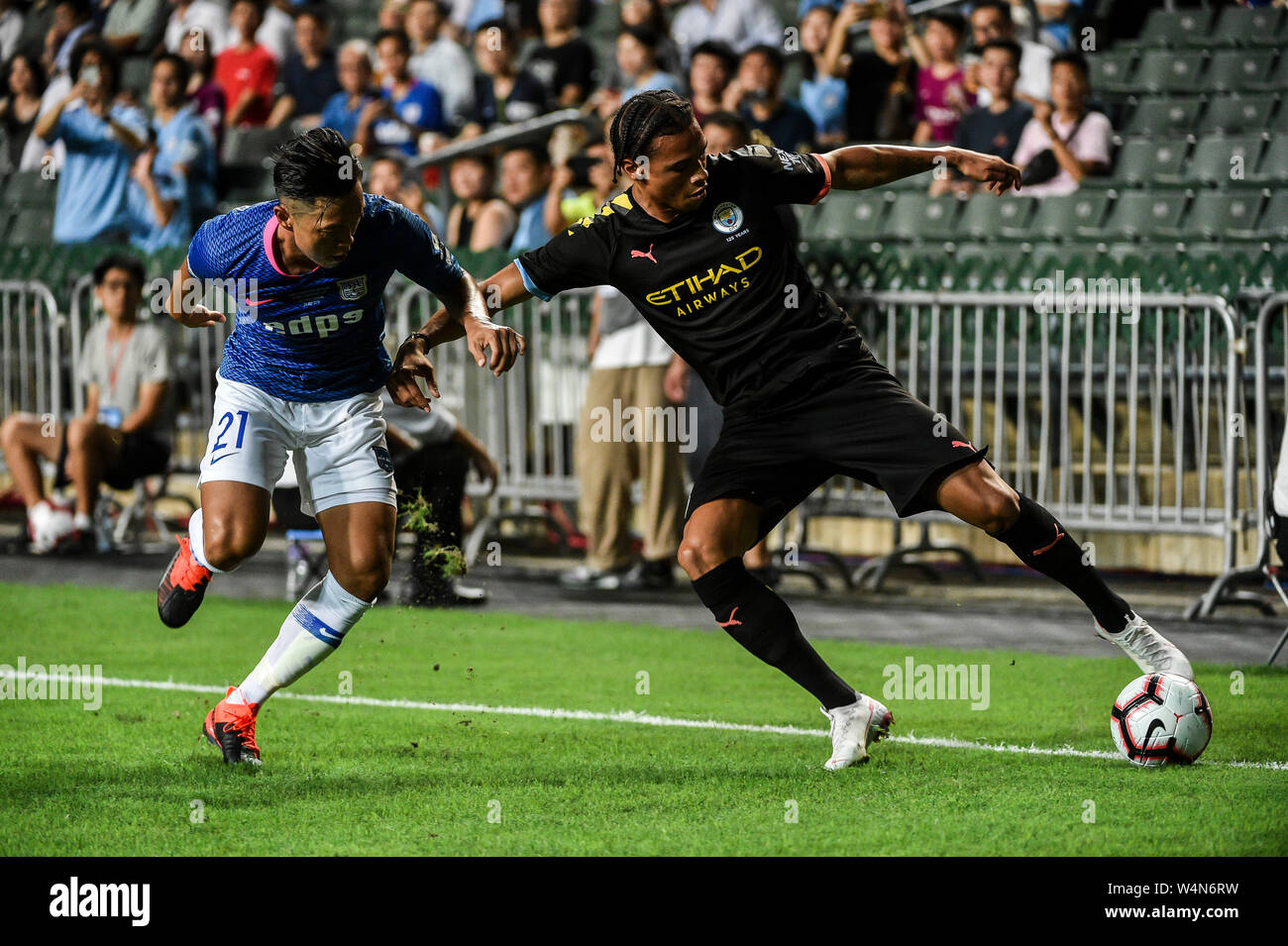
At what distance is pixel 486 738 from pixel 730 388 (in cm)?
177

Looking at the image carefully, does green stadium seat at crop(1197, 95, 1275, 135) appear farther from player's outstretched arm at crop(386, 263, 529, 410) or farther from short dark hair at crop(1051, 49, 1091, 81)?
player's outstretched arm at crop(386, 263, 529, 410)

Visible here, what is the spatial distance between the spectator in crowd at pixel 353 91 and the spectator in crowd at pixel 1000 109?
19.2ft

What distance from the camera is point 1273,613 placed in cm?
990

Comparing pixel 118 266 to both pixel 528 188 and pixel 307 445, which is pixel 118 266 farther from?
pixel 307 445

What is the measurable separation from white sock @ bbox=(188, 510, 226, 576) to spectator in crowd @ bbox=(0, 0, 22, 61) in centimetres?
1571

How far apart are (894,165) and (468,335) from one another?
1689 mm

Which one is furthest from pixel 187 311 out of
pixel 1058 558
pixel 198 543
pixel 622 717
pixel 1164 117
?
pixel 1164 117

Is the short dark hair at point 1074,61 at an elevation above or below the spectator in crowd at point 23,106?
below

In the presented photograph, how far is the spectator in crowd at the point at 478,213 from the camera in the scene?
13.2 meters

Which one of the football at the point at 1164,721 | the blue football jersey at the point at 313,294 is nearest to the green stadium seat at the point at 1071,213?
the football at the point at 1164,721

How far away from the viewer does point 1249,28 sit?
1372 centimetres

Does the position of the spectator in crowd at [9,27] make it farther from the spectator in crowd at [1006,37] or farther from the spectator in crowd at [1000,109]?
the spectator in crowd at [1000,109]

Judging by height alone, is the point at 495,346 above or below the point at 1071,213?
below
